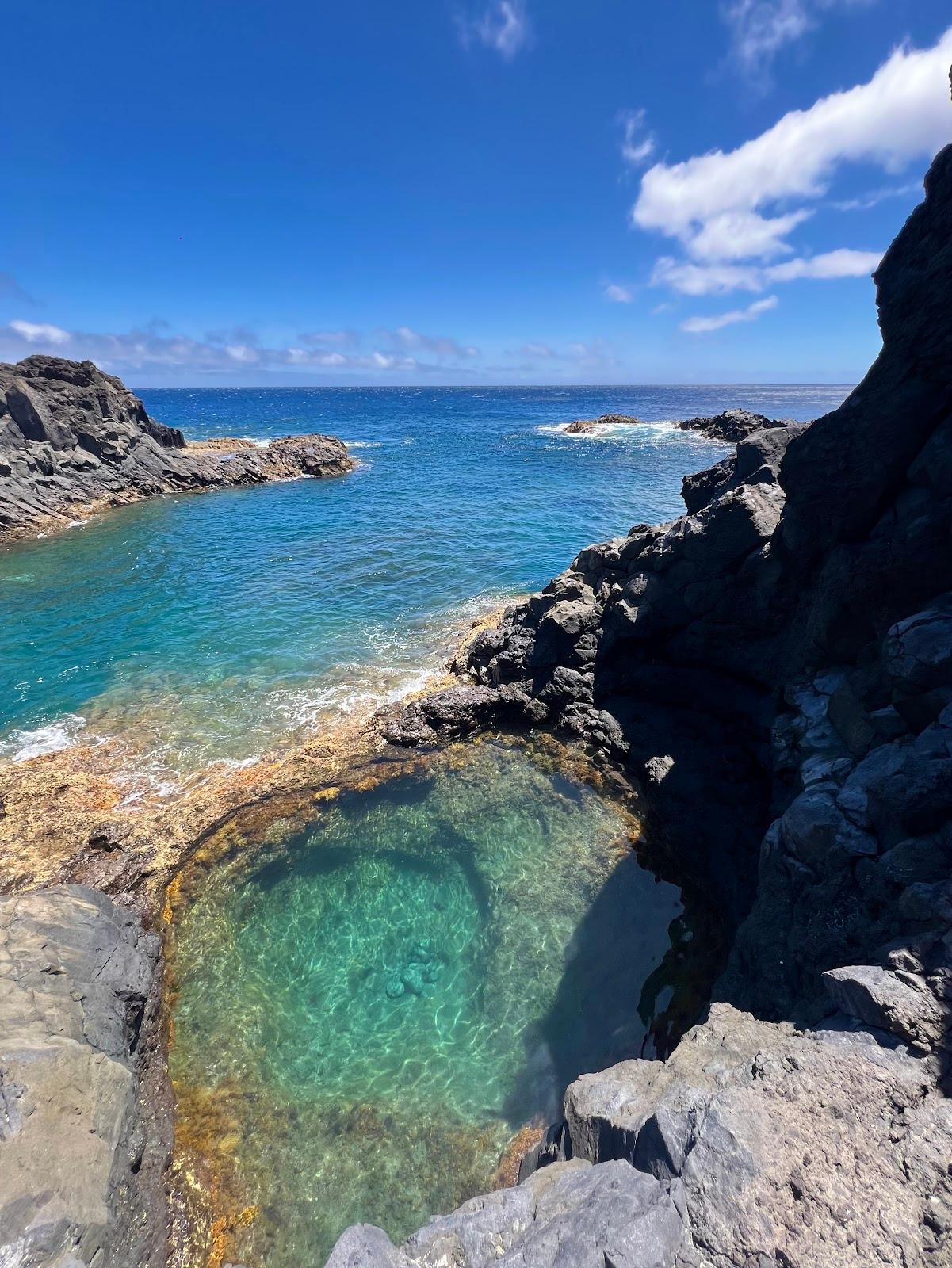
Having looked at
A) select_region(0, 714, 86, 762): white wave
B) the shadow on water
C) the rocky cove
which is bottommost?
the shadow on water

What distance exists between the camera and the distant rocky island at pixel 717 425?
81.8 meters

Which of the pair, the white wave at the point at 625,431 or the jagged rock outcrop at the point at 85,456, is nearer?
the jagged rock outcrop at the point at 85,456

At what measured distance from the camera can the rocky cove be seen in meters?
5.68

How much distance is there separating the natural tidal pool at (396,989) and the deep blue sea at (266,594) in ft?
17.6

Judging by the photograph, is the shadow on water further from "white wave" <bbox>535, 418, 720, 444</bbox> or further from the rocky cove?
"white wave" <bbox>535, 418, 720, 444</bbox>

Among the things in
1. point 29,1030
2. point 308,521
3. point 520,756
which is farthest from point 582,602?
point 308,521

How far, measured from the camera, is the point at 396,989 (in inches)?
450

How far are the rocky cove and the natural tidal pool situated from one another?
1.86 ft

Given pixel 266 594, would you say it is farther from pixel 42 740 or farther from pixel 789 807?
pixel 789 807

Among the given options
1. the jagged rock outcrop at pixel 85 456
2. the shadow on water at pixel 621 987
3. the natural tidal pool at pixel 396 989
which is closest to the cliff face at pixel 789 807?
the shadow on water at pixel 621 987

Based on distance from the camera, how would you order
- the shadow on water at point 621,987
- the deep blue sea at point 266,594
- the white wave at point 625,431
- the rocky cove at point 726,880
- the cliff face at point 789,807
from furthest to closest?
the white wave at point 625,431 < the deep blue sea at point 266,594 < the shadow on water at point 621,987 < the rocky cove at point 726,880 < the cliff face at point 789,807

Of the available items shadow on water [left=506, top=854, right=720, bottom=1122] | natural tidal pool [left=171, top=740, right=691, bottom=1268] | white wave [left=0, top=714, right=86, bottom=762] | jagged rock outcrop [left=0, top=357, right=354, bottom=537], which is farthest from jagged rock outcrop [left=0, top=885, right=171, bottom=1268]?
jagged rock outcrop [left=0, top=357, right=354, bottom=537]

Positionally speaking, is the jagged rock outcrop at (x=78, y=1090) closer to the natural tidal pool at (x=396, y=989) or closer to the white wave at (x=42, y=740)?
the natural tidal pool at (x=396, y=989)

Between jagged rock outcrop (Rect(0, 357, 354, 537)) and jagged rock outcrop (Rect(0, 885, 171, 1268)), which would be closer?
jagged rock outcrop (Rect(0, 885, 171, 1268))
